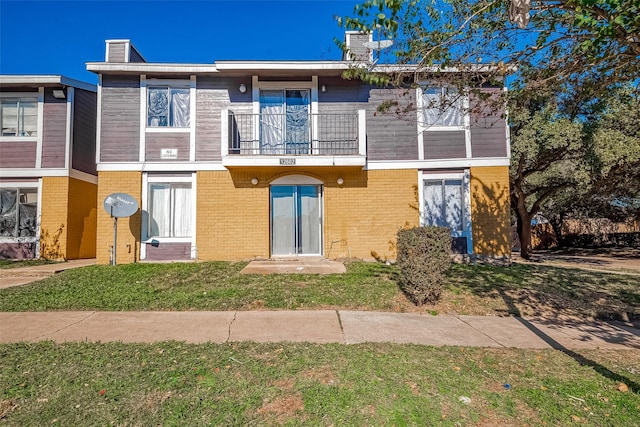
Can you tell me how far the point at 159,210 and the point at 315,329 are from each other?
26.1 feet

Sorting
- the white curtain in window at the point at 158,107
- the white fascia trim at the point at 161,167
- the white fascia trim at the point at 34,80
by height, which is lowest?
the white fascia trim at the point at 161,167

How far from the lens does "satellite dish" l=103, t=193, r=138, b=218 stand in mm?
10298

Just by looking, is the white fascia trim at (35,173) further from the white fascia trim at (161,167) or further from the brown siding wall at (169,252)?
the brown siding wall at (169,252)

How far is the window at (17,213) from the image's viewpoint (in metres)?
12.4

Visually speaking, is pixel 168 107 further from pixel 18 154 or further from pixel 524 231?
pixel 524 231

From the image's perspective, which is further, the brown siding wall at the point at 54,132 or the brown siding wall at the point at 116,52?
the brown siding wall at the point at 54,132

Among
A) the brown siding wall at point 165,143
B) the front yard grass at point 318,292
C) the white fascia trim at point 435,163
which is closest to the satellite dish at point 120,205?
the brown siding wall at point 165,143

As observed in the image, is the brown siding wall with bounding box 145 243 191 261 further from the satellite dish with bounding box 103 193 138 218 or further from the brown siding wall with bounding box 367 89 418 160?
the brown siding wall with bounding box 367 89 418 160

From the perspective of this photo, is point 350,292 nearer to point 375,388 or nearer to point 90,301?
point 375,388

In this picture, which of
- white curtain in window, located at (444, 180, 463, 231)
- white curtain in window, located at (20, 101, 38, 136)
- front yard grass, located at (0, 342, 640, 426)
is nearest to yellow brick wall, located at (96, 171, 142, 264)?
white curtain in window, located at (20, 101, 38, 136)

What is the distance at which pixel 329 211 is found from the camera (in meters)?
11.2

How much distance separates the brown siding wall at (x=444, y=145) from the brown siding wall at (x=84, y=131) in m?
12.1

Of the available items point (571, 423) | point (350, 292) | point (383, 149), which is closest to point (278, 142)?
point (383, 149)

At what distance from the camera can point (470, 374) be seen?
361 cm
